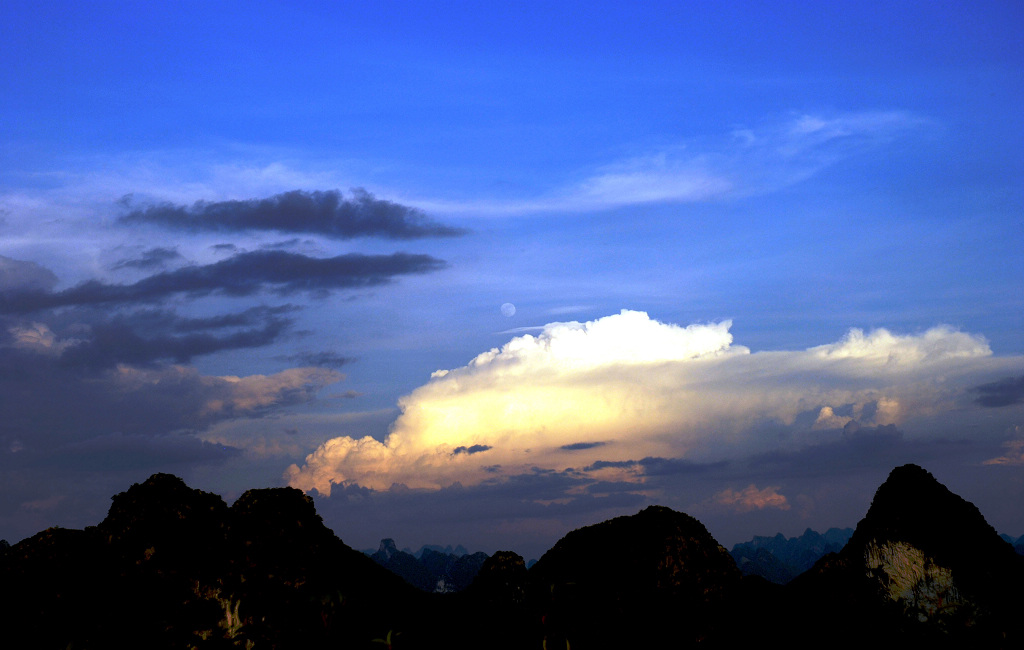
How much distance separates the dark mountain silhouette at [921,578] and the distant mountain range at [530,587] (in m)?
0.08

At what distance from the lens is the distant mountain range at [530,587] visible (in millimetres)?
42125

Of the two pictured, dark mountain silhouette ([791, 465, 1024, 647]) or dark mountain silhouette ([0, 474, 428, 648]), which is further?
dark mountain silhouette ([791, 465, 1024, 647])

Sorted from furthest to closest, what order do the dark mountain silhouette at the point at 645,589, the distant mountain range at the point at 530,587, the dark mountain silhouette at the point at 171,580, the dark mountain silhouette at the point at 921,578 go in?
the dark mountain silhouette at the point at 921,578, the dark mountain silhouette at the point at 645,589, the distant mountain range at the point at 530,587, the dark mountain silhouette at the point at 171,580

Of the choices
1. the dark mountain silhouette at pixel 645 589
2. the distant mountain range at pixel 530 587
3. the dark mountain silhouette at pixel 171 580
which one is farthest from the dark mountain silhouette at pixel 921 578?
the dark mountain silhouette at pixel 171 580

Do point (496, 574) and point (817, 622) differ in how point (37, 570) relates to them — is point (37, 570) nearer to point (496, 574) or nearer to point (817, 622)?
point (496, 574)

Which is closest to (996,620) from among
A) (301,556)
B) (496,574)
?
(496,574)

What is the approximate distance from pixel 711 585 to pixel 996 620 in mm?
15814

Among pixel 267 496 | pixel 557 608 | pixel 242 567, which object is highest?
pixel 267 496

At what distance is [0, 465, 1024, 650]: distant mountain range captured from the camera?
4212cm

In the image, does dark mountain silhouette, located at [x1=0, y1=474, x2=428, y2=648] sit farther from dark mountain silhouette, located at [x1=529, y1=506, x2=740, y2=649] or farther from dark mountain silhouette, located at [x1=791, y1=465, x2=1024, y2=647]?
dark mountain silhouette, located at [x1=791, y1=465, x2=1024, y2=647]

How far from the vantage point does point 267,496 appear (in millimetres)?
47656

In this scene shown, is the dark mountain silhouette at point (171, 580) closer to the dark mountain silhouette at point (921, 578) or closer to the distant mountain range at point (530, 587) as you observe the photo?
the distant mountain range at point (530, 587)

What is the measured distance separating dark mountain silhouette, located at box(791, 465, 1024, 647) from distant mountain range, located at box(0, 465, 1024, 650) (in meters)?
0.08

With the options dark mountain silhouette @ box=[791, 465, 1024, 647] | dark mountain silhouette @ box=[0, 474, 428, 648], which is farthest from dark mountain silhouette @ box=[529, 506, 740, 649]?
dark mountain silhouette @ box=[0, 474, 428, 648]
